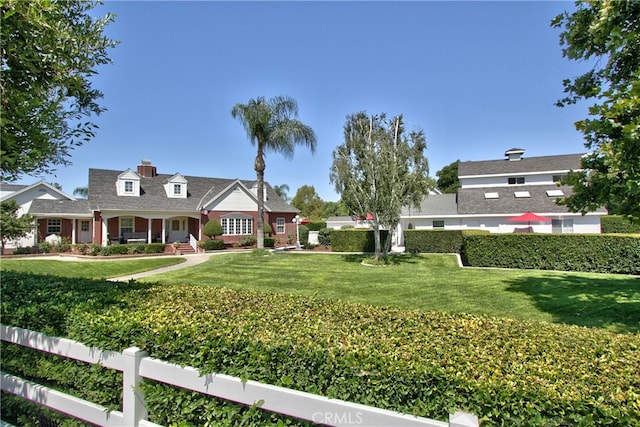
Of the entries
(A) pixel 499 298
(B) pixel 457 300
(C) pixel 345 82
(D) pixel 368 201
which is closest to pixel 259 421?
(B) pixel 457 300

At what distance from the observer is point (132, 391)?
8.09 ft

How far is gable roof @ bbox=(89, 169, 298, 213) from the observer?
24.8m

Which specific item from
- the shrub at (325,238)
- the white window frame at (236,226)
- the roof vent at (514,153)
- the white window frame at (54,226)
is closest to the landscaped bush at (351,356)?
the shrub at (325,238)

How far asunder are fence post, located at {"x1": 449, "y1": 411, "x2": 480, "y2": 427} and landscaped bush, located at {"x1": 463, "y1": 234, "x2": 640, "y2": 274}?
1597 centimetres

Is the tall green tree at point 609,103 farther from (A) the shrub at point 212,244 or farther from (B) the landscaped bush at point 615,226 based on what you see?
(B) the landscaped bush at point 615,226

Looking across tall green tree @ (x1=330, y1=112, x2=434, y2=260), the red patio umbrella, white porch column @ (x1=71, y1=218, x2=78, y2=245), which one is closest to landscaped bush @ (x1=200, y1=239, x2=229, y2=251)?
white porch column @ (x1=71, y1=218, x2=78, y2=245)

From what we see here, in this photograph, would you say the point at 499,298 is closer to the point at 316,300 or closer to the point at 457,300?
the point at 457,300

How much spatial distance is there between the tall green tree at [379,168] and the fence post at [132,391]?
44.5ft

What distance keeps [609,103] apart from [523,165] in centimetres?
2820

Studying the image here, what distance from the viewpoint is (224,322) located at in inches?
107

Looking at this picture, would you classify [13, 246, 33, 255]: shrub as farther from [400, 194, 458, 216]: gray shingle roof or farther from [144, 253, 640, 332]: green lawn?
[400, 194, 458, 216]: gray shingle roof

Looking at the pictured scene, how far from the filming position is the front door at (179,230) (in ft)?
92.7

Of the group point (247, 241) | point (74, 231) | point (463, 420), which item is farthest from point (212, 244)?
point (463, 420)

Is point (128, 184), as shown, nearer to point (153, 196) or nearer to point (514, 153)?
point (153, 196)
